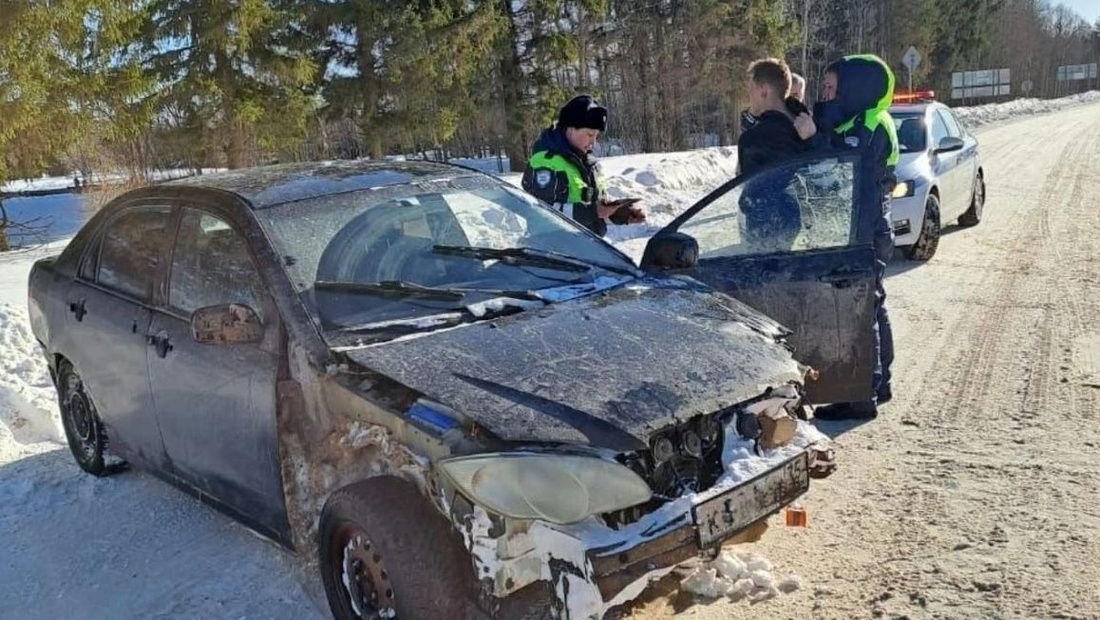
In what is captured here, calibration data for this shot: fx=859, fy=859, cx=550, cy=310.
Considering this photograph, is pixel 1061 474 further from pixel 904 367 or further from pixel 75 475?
pixel 75 475

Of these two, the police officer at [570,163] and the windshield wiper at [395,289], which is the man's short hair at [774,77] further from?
the windshield wiper at [395,289]

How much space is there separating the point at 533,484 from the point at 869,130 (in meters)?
3.79

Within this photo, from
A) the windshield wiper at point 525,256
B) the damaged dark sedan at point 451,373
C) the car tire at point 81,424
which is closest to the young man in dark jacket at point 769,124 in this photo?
the damaged dark sedan at point 451,373

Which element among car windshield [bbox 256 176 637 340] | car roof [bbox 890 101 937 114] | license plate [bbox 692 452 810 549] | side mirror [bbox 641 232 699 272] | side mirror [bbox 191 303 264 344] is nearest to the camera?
license plate [bbox 692 452 810 549]

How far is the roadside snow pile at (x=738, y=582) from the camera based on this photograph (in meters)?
3.08

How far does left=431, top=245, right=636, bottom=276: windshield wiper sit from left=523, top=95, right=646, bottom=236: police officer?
145 cm

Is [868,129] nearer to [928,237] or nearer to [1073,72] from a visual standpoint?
[928,237]

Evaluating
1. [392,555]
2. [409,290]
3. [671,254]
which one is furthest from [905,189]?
[392,555]

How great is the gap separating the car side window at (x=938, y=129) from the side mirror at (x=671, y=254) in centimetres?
669

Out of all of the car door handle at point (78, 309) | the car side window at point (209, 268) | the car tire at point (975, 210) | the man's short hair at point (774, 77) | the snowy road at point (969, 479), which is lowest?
the snowy road at point (969, 479)

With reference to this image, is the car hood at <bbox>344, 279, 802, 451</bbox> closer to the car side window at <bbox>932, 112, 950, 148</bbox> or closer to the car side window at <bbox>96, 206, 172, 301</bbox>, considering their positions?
the car side window at <bbox>96, 206, 172, 301</bbox>

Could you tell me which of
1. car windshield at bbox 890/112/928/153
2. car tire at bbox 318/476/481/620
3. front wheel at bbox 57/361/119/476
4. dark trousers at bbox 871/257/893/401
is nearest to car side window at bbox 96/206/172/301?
front wheel at bbox 57/361/119/476

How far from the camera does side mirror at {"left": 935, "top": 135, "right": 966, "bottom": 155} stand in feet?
31.0

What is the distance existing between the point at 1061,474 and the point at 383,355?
305cm
